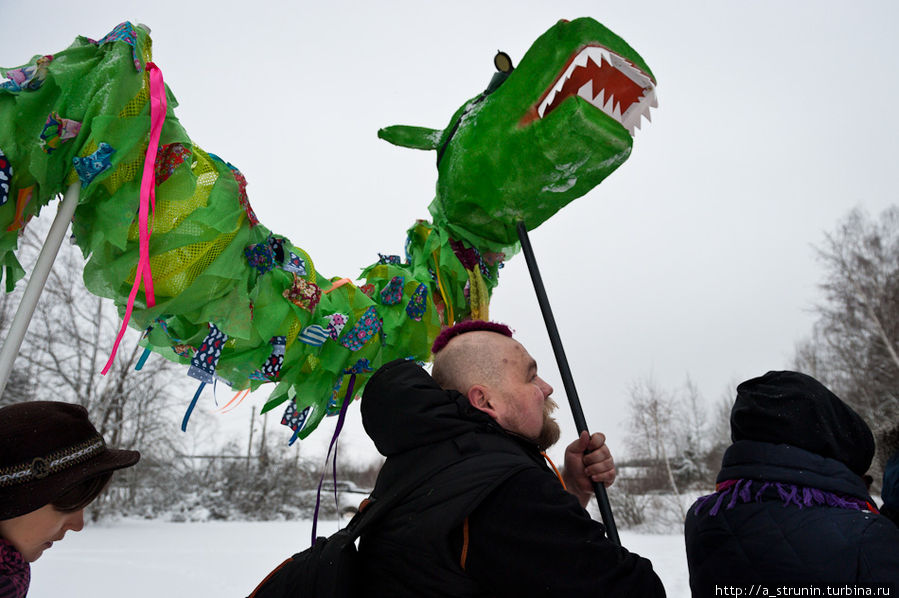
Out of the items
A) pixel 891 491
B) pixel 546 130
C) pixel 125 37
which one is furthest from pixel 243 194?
pixel 891 491

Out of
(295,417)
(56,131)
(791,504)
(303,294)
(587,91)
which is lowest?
(791,504)

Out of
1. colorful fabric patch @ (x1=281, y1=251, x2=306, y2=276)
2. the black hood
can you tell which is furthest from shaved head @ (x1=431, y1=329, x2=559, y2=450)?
colorful fabric patch @ (x1=281, y1=251, x2=306, y2=276)

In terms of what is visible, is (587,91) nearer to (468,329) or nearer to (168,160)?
(468,329)

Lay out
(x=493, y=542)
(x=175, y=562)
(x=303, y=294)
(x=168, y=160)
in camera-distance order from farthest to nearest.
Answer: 1. (x=175, y=562)
2. (x=303, y=294)
3. (x=168, y=160)
4. (x=493, y=542)

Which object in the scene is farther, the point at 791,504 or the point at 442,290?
the point at 442,290

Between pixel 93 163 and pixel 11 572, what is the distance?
0.96 meters

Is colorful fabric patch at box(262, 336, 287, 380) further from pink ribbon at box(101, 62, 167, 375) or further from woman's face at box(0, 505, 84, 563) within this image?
woman's face at box(0, 505, 84, 563)

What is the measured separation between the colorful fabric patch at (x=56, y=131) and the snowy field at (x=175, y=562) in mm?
4925

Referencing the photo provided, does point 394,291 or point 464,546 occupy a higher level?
point 394,291

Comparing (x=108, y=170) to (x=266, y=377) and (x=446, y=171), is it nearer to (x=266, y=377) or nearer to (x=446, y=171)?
(x=266, y=377)

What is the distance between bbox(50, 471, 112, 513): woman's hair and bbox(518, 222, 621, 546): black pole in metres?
1.26

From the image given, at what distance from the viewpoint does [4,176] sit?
3.36 feet

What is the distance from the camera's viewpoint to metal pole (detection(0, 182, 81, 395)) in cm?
98

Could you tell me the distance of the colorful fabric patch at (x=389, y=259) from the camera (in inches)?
81.9
